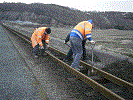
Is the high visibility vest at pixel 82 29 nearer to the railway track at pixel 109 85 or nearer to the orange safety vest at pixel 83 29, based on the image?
the orange safety vest at pixel 83 29

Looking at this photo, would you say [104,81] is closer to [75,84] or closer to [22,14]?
[75,84]

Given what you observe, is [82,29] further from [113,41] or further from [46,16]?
[46,16]

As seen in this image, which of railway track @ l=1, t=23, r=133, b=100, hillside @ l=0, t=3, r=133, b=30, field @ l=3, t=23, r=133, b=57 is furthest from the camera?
hillside @ l=0, t=3, r=133, b=30

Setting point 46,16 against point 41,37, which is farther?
point 46,16

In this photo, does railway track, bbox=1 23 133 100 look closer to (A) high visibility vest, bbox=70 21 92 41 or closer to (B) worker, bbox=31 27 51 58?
(A) high visibility vest, bbox=70 21 92 41

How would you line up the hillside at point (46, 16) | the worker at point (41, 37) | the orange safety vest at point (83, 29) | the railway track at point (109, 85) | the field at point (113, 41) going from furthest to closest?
the hillside at point (46, 16) → the field at point (113, 41) → the worker at point (41, 37) → the orange safety vest at point (83, 29) → the railway track at point (109, 85)

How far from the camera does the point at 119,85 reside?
15.9 ft

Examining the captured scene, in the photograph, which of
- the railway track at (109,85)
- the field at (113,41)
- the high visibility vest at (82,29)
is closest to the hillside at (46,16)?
the field at (113,41)

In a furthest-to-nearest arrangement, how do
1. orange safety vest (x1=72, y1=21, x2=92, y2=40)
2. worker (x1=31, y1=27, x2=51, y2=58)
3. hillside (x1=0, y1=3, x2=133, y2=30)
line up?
hillside (x1=0, y1=3, x2=133, y2=30) < worker (x1=31, y1=27, x2=51, y2=58) < orange safety vest (x1=72, y1=21, x2=92, y2=40)

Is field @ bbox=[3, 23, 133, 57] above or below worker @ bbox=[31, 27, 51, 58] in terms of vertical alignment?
below

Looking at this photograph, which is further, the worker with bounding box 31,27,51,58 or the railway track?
the worker with bounding box 31,27,51,58

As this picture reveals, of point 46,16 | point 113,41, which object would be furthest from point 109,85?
point 46,16

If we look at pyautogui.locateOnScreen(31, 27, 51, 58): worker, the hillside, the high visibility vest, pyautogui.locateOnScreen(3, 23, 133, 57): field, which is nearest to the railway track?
the high visibility vest

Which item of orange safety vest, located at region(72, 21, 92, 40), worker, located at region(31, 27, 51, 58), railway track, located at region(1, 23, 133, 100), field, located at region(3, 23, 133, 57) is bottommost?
field, located at region(3, 23, 133, 57)
